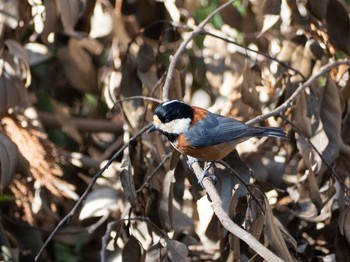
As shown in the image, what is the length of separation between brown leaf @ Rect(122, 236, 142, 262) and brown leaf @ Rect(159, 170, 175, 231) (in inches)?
10.2

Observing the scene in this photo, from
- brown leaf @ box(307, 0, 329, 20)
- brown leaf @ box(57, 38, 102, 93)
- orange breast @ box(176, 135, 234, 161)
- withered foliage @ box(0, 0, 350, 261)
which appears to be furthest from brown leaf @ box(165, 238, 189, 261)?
brown leaf @ box(57, 38, 102, 93)

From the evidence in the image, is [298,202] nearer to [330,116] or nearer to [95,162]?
[330,116]

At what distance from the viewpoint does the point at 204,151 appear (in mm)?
3297

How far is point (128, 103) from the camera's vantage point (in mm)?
3762

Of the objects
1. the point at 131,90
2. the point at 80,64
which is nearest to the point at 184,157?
the point at 131,90

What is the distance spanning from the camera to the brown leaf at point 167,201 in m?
3.34

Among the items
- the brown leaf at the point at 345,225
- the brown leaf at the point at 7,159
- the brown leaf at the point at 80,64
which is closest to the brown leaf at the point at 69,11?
the brown leaf at the point at 7,159

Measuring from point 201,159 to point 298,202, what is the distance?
61cm

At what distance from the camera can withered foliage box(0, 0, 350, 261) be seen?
329 centimetres

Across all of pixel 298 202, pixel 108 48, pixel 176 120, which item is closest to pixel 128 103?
pixel 176 120

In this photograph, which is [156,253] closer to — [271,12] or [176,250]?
[176,250]

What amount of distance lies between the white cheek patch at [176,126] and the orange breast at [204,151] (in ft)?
0.16

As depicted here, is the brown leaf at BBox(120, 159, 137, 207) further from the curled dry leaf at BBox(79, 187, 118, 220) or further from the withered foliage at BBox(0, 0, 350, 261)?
the curled dry leaf at BBox(79, 187, 118, 220)

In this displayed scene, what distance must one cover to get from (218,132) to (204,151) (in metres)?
0.13
